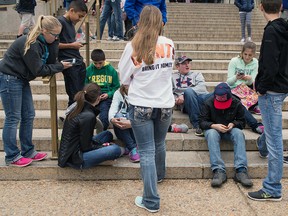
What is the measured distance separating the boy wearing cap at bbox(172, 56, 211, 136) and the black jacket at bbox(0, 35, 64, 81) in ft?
5.58

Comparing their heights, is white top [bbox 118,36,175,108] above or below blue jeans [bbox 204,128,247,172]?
above

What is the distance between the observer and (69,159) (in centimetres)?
380

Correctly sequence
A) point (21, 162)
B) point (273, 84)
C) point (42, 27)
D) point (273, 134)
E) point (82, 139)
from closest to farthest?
point (273, 84) → point (273, 134) → point (42, 27) → point (82, 139) → point (21, 162)

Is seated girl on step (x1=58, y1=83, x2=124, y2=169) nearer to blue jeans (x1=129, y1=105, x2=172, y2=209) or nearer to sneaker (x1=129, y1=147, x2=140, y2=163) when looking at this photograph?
sneaker (x1=129, y1=147, x2=140, y2=163)

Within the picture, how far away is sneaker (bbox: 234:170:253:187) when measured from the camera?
12.2ft

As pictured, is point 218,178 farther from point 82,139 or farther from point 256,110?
point 256,110

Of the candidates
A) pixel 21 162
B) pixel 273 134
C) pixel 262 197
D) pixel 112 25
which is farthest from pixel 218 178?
pixel 112 25

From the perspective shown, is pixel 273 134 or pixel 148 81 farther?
pixel 273 134

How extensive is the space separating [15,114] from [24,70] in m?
0.45

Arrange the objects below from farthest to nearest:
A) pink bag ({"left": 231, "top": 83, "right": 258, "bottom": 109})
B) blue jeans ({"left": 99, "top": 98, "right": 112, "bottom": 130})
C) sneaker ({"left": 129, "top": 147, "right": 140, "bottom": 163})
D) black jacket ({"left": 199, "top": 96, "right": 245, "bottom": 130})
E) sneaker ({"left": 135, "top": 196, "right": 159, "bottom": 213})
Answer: pink bag ({"left": 231, "top": 83, "right": 258, "bottom": 109}) → blue jeans ({"left": 99, "top": 98, "right": 112, "bottom": 130}) → black jacket ({"left": 199, "top": 96, "right": 245, "bottom": 130}) → sneaker ({"left": 129, "top": 147, "right": 140, "bottom": 163}) → sneaker ({"left": 135, "top": 196, "right": 159, "bottom": 213})

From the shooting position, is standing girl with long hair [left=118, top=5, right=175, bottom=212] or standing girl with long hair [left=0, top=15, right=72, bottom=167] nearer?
standing girl with long hair [left=118, top=5, right=175, bottom=212]

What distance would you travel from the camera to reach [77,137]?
3.71m

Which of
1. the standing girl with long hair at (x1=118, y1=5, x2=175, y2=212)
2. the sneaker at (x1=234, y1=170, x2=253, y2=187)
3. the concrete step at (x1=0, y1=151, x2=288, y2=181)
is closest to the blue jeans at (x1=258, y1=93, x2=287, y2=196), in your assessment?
the sneaker at (x1=234, y1=170, x2=253, y2=187)

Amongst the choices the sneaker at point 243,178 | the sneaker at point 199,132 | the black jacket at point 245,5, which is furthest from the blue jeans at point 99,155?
the black jacket at point 245,5
